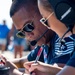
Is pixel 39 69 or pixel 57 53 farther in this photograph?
pixel 57 53

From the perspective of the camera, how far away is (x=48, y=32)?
7.34 feet

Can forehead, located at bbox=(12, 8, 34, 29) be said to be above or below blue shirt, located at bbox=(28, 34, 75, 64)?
above

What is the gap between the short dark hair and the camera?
227 centimetres

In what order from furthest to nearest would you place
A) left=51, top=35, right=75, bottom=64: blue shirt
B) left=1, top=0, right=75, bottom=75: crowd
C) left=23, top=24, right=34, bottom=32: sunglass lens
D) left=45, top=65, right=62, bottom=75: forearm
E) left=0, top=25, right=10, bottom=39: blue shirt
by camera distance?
left=0, top=25, right=10, bottom=39: blue shirt < left=23, top=24, right=34, bottom=32: sunglass lens < left=51, top=35, right=75, bottom=64: blue shirt < left=45, top=65, right=62, bottom=75: forearm < left=1, top=0, right=75, bottom=75: crowd

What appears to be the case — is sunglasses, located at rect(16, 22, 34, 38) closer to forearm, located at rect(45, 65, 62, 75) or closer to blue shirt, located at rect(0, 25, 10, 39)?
forearm, located at rect(45, 65, 62, 75)

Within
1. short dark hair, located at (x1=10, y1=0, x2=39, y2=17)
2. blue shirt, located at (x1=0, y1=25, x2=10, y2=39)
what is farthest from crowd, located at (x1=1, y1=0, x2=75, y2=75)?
blue shirt, located at (x1=0, y1=25, x2=10, y2=39)

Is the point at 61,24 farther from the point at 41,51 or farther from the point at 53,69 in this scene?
the point at 41,51

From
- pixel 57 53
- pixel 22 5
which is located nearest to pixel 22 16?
pixel 22 5

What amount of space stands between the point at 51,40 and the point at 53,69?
0.44 metres

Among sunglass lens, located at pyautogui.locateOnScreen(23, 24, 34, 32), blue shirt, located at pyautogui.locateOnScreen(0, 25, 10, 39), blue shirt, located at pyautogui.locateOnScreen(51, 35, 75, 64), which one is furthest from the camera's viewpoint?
blue shirt, located at pyautogui.locateOnScreen(0, 25, 10, 39)

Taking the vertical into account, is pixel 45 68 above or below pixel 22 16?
below

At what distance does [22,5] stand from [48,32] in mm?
274

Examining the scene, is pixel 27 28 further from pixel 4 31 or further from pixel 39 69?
pixel 4 31

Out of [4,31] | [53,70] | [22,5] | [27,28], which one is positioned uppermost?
[22,5]
